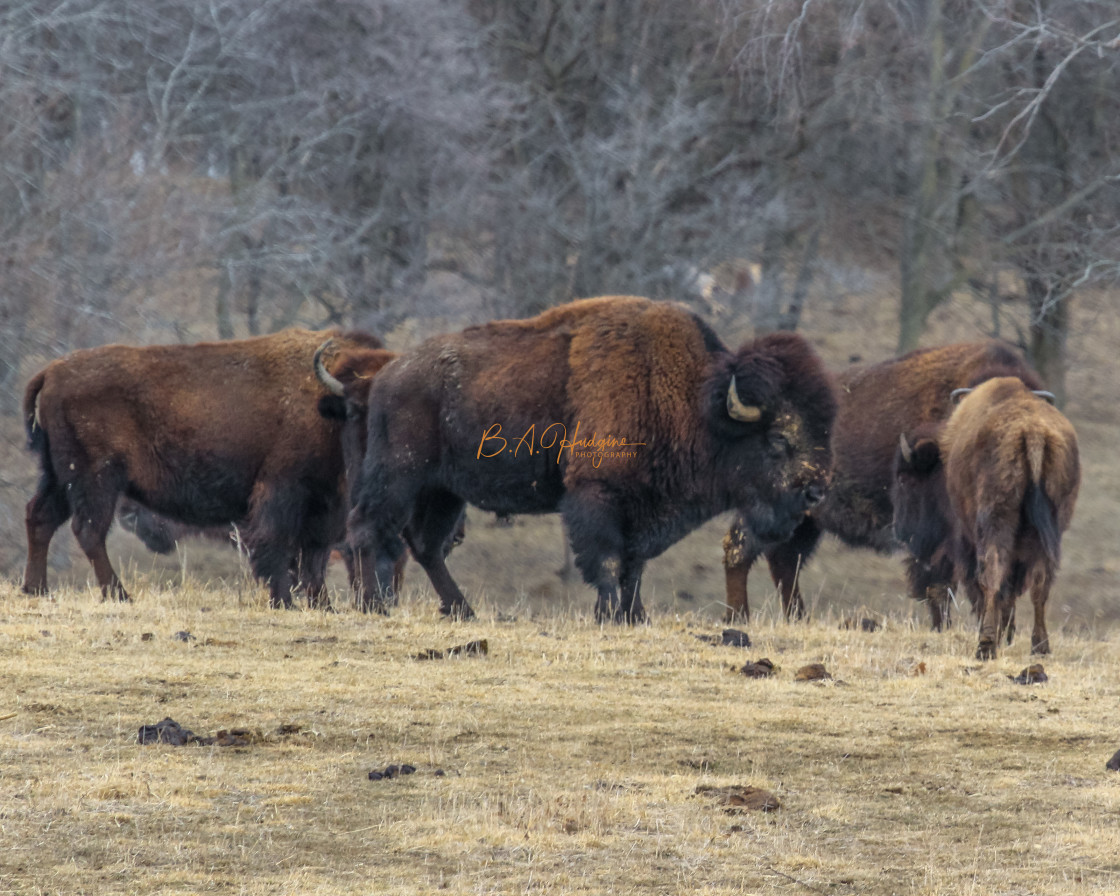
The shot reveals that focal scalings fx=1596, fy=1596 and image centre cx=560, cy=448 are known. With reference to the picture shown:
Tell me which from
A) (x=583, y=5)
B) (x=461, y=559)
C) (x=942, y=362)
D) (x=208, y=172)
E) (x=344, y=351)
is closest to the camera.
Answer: (x=344, y=351)

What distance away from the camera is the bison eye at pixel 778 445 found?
10.5 m

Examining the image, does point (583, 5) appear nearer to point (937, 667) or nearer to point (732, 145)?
point (732, 145)

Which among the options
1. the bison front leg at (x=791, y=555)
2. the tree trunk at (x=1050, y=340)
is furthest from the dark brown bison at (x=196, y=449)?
the tree trunk at (x=1050, y=340)

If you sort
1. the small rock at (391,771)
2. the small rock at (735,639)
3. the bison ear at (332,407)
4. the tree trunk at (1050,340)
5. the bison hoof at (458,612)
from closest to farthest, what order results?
the small rock at (391,771) < the small rock at (735,639) < the bison hoof at (458,612) < the bison ear at (332,407) < the tree trunk at (1050,340)

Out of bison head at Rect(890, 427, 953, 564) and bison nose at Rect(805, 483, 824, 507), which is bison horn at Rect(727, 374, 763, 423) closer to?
bison nose at Rect(805, 483, 824, 507)

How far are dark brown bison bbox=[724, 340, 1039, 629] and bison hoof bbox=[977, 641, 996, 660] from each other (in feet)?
9.42

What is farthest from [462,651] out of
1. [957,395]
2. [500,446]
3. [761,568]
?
[761,568]

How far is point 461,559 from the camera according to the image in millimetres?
24547

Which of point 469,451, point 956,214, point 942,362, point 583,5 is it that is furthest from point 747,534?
point 583,5

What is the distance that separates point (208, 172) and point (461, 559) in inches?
320

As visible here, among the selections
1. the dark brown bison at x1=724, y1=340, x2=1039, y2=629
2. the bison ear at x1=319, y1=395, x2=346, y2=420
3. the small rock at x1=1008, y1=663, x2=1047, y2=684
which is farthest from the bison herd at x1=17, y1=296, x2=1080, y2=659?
the small rock at x1=1008, y1=663, x2=1047, y2=684

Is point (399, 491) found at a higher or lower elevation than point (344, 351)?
lower

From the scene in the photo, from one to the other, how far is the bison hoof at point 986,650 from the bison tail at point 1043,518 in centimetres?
60

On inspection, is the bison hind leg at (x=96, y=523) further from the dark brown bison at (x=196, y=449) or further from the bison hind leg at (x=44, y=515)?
the bison hind leg at (x=44, y=515)
